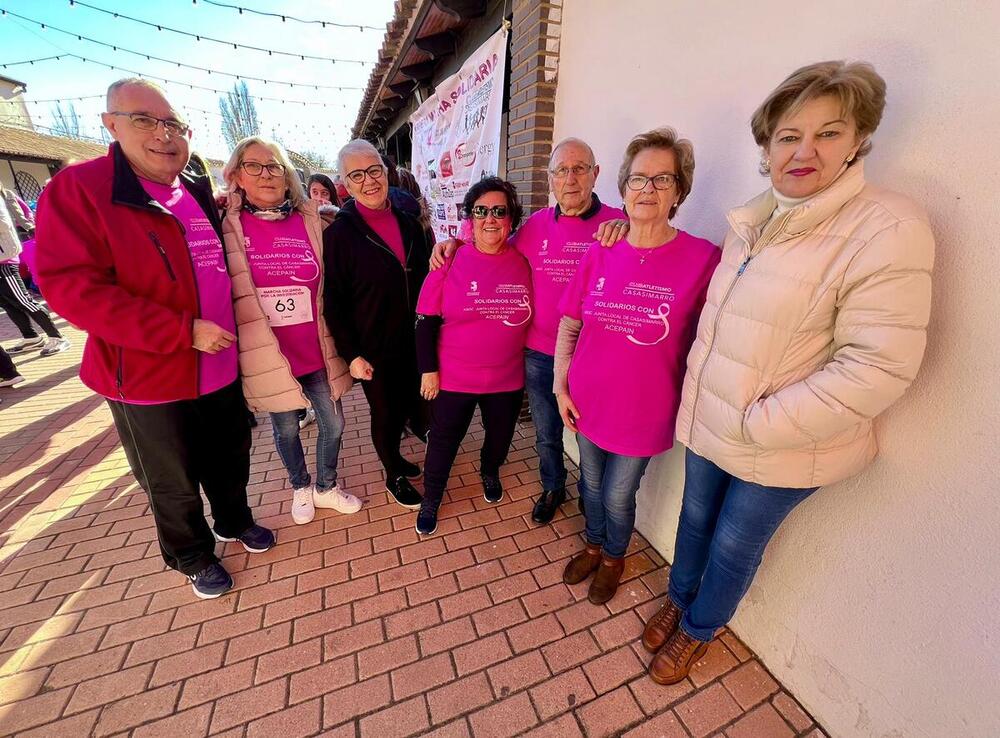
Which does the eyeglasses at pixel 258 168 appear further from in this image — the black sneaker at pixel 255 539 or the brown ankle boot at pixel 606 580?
the brown ankle boot at pixel 606 580

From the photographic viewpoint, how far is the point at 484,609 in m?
2.04

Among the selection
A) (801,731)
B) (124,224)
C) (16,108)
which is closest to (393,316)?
(124,224)

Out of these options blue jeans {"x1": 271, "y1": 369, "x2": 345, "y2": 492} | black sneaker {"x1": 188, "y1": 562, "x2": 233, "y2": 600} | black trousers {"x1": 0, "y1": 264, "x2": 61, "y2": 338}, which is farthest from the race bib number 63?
black trousers {"x1": 0, "y1": 264, "x2": 61, "y2": 338}

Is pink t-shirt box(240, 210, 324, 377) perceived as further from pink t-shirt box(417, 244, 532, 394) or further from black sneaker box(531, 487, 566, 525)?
black sneaker box(531, 487, 566, 525)

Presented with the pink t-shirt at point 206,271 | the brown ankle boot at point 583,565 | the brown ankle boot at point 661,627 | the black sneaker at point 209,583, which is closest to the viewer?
the pink t-shirt at point 206,271

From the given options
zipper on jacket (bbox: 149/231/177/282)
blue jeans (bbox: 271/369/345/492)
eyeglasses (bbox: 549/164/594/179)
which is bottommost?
blue jeans (bbox: 271/369/345/492)

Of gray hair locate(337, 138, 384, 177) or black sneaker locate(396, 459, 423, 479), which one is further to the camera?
black sneaker locate(396, 459, 423, 479)

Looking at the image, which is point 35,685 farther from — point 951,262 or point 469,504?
point 951,262

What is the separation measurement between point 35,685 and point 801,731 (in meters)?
3.06

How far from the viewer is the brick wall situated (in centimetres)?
282

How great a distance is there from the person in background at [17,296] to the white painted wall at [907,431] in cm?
716

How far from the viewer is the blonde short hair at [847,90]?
3.35 feet

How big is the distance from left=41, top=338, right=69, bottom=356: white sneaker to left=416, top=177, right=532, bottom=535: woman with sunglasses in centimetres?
651

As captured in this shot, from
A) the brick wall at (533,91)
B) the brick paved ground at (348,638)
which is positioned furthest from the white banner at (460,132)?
the brick paved ground at (348,638)
